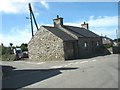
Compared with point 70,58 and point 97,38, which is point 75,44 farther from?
point 97,38

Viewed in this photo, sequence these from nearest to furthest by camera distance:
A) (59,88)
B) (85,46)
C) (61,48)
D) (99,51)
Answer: (59,88) → (61,48) → (85,46) → (99,51)

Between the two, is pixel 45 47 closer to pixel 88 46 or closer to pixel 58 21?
pixel 58 21

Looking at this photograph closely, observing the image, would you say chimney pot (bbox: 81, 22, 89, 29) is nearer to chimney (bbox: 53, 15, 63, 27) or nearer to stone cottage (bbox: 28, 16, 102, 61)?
stone cottage (bbox: 28, 16, 102, 61)

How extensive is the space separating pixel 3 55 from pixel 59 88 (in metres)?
33.4

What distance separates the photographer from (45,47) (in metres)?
36.2

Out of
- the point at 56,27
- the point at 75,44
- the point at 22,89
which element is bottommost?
the point at 22,89

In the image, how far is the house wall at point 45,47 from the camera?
114 ft

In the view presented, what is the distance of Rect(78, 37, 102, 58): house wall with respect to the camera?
39.4m

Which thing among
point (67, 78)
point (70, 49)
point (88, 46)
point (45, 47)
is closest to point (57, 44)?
point (45, 47)

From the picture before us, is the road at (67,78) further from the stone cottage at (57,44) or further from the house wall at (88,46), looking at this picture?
the house wall at (88,46)

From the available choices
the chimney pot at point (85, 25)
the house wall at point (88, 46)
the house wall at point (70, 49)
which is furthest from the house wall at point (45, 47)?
the chimney pot at point (85, 25)

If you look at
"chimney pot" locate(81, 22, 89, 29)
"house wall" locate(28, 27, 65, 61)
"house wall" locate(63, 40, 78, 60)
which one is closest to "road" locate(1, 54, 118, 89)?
"house wall" locate(28, 27, 65, 61)

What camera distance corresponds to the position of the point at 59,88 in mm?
12227

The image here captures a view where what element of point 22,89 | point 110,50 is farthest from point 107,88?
point 110,50
